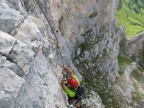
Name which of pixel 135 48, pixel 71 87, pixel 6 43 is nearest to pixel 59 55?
pixel 71 87

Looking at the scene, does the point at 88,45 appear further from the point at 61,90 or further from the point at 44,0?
the point at 61,90

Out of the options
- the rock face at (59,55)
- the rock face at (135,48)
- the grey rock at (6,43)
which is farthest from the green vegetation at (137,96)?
the grey rock at (6,43)

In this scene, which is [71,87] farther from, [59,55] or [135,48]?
[135,48]

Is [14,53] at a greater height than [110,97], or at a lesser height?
greater

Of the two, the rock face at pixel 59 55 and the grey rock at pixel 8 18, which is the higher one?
the grey rock at pixel 8 18

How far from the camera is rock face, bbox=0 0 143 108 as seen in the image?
1498cm

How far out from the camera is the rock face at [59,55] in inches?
590

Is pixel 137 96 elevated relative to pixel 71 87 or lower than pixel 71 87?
lower

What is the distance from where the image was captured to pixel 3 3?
16938mm

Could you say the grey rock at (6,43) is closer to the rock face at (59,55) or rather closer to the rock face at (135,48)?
the rock face at (59,55)

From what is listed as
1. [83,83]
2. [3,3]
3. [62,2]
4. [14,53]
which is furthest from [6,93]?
[83,83]

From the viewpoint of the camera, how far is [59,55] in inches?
1197

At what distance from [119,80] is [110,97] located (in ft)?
21.0

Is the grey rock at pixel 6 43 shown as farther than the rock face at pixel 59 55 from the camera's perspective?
No
